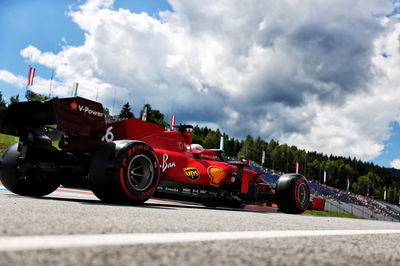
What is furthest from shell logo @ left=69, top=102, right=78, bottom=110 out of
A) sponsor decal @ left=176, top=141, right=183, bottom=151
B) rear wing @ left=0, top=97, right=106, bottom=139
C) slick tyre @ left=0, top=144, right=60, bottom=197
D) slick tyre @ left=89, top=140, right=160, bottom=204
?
sponsor decal @ left=176, top=141, right=183, bottom=151

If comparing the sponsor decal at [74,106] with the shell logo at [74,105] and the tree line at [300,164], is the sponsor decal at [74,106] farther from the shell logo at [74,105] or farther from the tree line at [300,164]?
the tree line at [300,164]

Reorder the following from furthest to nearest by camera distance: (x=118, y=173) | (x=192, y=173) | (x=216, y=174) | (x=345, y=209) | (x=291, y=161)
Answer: (x=291, y=161)
(x=345, y=209)
(x=216, y=174)
(x=192, y=173)
(x=118, y=173)

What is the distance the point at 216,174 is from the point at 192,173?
80 centimetres

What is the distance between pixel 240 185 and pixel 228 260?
6.82m

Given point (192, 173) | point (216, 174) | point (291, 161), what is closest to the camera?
point (192, 173)

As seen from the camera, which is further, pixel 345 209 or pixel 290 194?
pixel 345 209

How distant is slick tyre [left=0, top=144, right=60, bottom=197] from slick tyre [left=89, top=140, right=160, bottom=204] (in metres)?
1.40

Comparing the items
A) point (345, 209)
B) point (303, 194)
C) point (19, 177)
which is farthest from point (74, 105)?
point (345, 209)

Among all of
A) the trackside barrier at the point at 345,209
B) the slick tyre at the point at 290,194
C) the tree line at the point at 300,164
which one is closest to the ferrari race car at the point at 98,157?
the slick tyre at the point at 290,194

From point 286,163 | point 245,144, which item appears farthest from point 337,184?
point 245,144

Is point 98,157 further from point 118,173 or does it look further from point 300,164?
point 300,164

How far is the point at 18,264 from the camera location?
2.82 ft

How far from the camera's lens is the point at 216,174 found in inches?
285

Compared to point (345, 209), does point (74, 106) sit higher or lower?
higher
